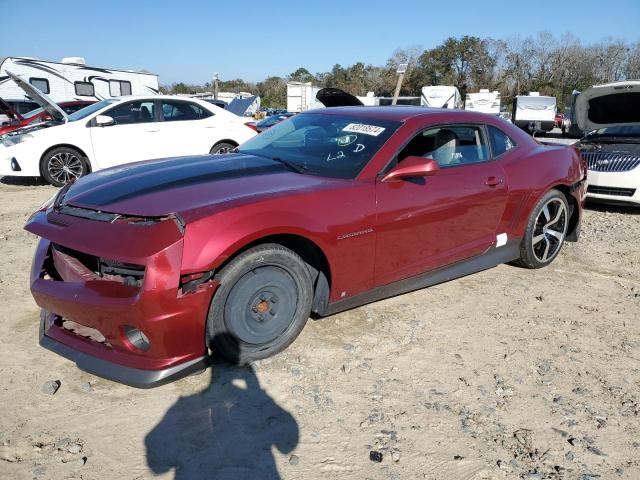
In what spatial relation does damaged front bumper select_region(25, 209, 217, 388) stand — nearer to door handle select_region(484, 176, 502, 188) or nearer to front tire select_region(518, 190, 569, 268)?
door handle select_region(484, 176, 502, 188)

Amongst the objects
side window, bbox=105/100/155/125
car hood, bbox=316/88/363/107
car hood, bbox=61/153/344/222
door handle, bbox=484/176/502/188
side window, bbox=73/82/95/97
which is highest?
side window, bbox=73/82/95/97

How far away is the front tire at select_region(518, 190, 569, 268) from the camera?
4246 millimetres

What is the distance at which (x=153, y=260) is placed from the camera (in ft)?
7.32

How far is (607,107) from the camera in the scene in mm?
8250

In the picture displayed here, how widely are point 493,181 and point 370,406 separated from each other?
2.08 m

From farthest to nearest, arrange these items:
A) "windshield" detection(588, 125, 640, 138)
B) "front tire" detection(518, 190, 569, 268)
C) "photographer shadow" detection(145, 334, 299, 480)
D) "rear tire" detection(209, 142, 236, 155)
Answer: "rear tire" detection(209, 142, 236, 155) < "windshield" detection(588, 125, 640, 138) < "front tire" detection(518, 190, 569, 268) < "photographer shadow" detection(145, 334, 299, 480)

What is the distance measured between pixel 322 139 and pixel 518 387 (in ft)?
6.70

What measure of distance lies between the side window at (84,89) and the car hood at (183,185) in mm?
15608

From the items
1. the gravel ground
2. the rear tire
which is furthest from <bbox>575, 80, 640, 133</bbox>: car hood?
the rear tire

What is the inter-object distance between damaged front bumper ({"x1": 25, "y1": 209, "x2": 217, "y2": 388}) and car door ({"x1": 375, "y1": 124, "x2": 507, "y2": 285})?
125 centimetres

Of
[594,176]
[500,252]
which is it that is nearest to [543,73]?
[594,176]

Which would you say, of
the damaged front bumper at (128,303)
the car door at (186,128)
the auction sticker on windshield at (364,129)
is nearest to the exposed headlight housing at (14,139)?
the car door at (186,128)

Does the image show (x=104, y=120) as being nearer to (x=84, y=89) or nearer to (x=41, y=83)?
(x=41, y=83)

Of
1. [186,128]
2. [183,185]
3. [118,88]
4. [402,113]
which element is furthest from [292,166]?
[118,88]
